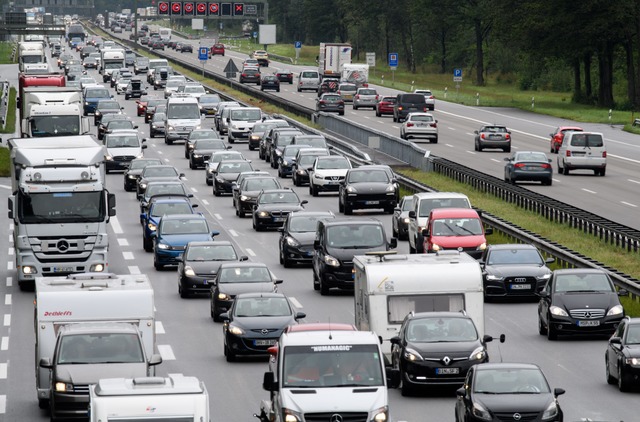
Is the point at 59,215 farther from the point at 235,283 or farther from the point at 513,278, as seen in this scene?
the point at 513,278

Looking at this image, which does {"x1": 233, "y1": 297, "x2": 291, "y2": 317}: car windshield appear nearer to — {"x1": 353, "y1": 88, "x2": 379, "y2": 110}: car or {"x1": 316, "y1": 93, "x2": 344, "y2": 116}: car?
{"x1": 316, "y1": 93, "x2": 344, "y2": 116}: car

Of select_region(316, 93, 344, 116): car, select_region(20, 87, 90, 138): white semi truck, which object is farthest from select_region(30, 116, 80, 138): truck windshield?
select_region(316, 93, 344, 116): car

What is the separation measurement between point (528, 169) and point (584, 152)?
5.94 metres

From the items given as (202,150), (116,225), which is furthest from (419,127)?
(116,225)

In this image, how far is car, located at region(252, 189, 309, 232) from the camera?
165 feet

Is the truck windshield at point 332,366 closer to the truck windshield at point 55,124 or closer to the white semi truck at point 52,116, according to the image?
the white semi truck at point 52,116

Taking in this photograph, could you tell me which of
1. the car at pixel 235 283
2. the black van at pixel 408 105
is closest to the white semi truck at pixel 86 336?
the car at pixel 235 283

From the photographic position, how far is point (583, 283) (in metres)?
31.6

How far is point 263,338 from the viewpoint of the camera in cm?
2908

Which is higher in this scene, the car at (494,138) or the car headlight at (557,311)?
the car at (494,138)

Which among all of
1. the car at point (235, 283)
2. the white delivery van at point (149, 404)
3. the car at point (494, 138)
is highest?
the car at point (494, 138)

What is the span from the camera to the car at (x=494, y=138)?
75.1 m

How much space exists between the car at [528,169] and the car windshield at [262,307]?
31.6 m

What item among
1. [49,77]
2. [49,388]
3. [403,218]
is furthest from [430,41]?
[49,388]
